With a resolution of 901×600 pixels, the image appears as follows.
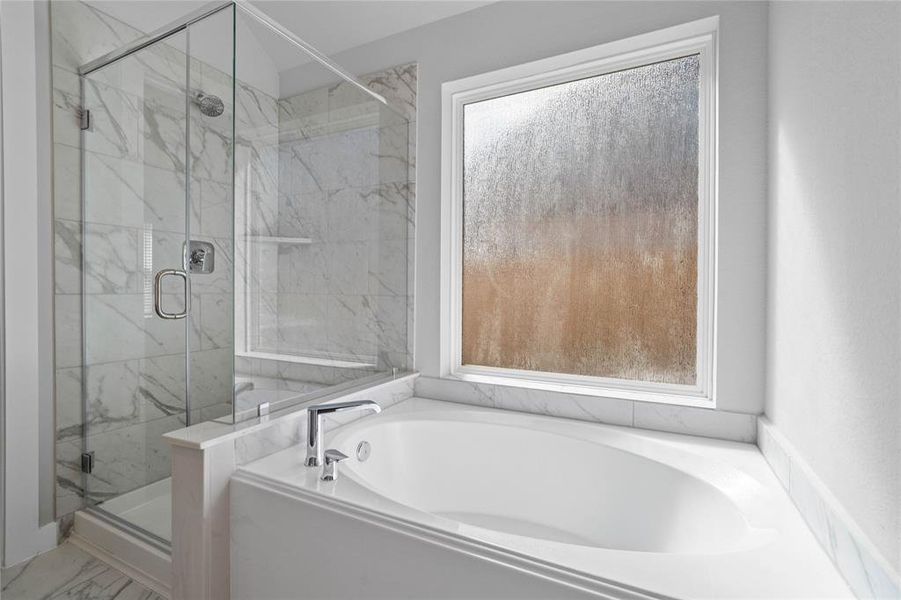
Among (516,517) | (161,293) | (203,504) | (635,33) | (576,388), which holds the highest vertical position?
(635,33)

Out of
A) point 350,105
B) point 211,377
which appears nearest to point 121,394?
point 211,377

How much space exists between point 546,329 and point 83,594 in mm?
2052

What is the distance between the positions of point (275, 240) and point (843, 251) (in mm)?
1697

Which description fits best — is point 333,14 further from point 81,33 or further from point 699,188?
point 699,188

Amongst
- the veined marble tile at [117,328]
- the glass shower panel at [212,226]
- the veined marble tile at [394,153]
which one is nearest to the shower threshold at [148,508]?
the glass shower panel at [212,226]

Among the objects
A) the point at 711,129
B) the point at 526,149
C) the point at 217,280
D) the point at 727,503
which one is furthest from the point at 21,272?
the point at 711,129

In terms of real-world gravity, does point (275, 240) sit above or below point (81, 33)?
below

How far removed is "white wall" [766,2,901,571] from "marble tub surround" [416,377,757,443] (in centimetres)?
28

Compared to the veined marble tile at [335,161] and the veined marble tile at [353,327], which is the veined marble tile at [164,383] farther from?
the veined marble tile at [335,161]

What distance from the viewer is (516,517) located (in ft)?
6.17

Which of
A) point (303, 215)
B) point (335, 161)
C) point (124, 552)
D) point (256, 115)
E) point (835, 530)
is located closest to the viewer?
point (835, 530)

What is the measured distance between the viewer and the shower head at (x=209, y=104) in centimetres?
160

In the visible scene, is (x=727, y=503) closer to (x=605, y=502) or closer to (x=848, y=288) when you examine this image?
(x=605, y=502)

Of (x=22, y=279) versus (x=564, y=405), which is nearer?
(x=22, y=279)
